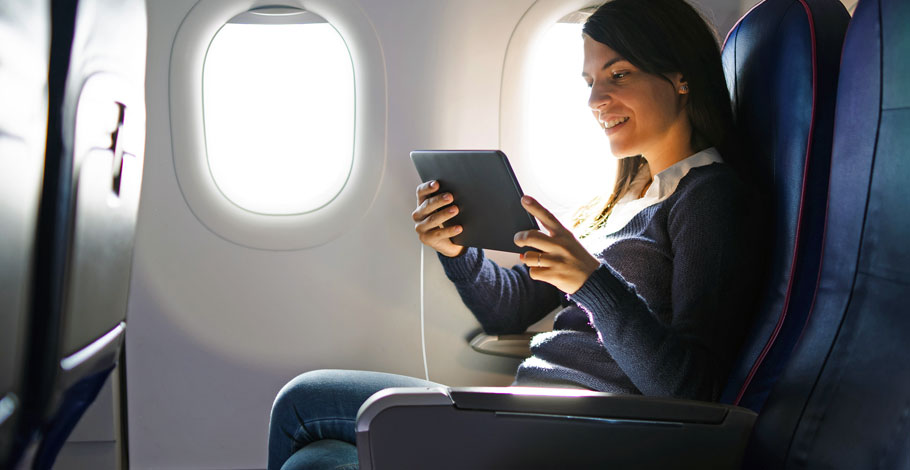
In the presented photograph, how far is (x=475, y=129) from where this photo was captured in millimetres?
1929

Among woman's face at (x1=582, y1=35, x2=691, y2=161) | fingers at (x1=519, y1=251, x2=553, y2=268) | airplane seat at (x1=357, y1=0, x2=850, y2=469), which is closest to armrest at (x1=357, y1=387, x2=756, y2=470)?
airplane seat at (x1=357, y1=0, x2=850, y2=469)

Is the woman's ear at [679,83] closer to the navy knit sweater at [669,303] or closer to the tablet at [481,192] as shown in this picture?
the navy knit sweater at [669,303]

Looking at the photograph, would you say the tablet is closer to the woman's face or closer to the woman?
the woman

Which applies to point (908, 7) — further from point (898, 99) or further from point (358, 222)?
point (358, 222)

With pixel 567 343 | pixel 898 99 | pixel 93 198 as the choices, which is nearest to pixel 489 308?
pixel 567 343

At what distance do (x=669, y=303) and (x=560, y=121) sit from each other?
0.84 metres

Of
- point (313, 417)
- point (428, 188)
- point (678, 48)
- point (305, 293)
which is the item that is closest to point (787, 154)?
→ point (678, 48)

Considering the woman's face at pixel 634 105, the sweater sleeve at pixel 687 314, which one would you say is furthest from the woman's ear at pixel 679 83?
the sweater sleeve at pixel 687 314

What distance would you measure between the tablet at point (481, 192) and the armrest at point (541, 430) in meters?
0.39

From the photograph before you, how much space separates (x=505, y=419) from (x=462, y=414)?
0.05 m

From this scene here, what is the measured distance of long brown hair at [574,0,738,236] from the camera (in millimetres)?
1338

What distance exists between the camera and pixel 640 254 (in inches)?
51.6

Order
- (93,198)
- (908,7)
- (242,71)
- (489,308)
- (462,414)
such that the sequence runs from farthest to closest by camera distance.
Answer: (242,71) → (489,308) → (462,414) → (908,7) → (93,198)

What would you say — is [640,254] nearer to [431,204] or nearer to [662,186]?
[662,186]
